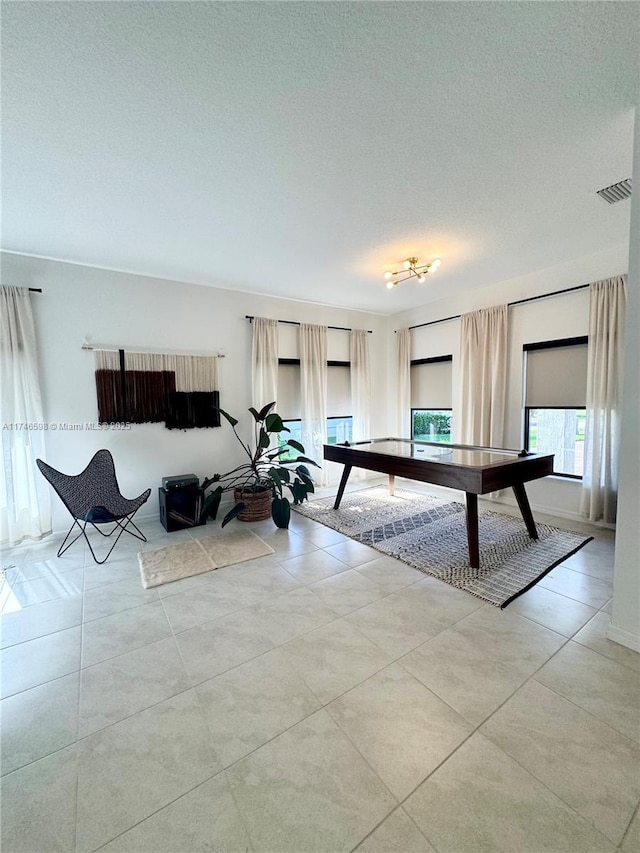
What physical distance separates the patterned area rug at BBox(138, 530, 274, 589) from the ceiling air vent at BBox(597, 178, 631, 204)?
3.92 m

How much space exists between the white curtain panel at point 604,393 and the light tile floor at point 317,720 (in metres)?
1.51

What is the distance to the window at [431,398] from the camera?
551 centimetres

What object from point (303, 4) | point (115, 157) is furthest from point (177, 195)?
point (303, 4)

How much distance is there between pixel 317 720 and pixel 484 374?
431 centimetres

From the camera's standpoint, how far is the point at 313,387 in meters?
5.27

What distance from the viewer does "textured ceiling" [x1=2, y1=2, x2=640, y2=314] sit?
1.38 metres

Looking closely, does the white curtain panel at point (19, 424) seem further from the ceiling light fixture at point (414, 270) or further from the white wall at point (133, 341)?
the ceiling light fixture at point (414, 270)

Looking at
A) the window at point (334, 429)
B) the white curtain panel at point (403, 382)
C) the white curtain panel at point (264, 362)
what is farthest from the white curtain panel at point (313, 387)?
the white curtain panel at point (403, 382)

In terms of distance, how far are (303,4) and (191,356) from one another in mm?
3503

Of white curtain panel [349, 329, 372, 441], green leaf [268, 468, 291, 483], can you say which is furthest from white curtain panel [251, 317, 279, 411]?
white curtain panel [349, 329, 372, 441]

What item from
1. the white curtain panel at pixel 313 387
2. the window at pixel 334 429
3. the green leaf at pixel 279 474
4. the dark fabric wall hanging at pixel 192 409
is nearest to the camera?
the green leaf at pixel 279 474

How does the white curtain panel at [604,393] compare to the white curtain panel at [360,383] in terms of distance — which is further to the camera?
the white curtain panel at [360,383]

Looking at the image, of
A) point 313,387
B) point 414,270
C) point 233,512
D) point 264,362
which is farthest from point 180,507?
point 414,270

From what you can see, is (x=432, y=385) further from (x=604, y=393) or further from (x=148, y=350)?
(x=148, y=350)
